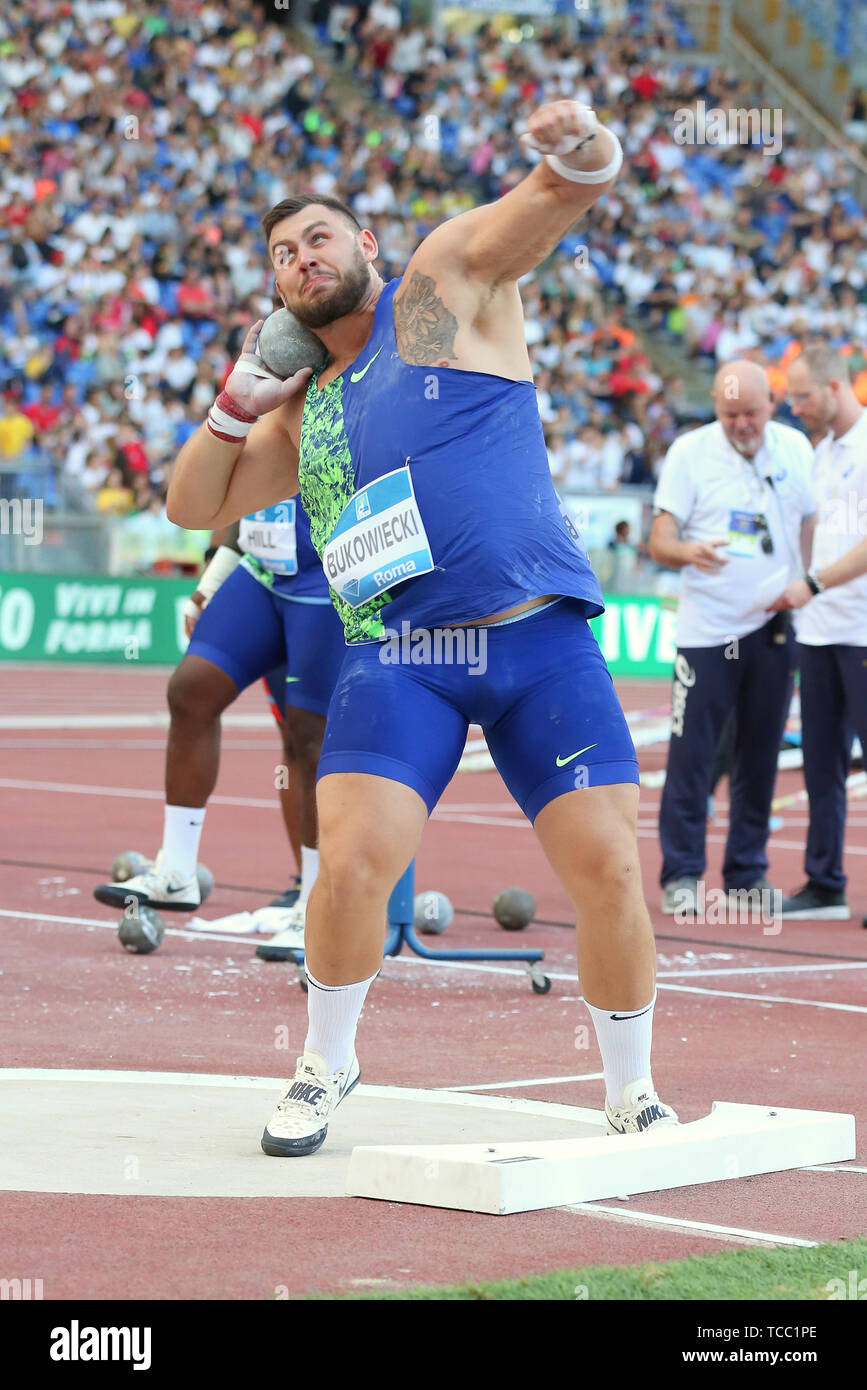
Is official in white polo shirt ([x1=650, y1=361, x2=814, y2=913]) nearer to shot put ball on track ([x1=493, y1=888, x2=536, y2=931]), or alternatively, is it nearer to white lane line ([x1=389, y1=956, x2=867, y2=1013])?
shot put ball on track ([x1=493, y1=888, x2=536, y2=931])

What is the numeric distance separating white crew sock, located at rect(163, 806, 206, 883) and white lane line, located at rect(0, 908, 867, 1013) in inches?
10.2

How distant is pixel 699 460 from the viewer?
9.39 metres

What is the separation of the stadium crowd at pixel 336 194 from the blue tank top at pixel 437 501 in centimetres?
1930

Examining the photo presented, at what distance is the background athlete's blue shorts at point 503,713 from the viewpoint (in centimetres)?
455

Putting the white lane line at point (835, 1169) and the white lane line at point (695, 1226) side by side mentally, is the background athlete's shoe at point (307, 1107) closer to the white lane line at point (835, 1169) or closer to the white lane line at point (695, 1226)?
the white lane line at point (695, 1226)

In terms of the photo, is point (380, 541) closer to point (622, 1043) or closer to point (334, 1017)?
point (334, 1017)

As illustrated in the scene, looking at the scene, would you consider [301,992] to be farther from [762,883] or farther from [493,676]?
[762,883]

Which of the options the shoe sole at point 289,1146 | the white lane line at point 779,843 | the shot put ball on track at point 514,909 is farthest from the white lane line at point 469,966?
the white lane line at point 779,843

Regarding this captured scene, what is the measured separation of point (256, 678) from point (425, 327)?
3412 millimetres

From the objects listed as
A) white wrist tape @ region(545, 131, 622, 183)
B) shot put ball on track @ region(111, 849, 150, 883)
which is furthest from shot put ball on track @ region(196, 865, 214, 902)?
white wrist tape @ region(545, 131, 622, 183)

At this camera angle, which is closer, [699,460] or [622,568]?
[699,460]
